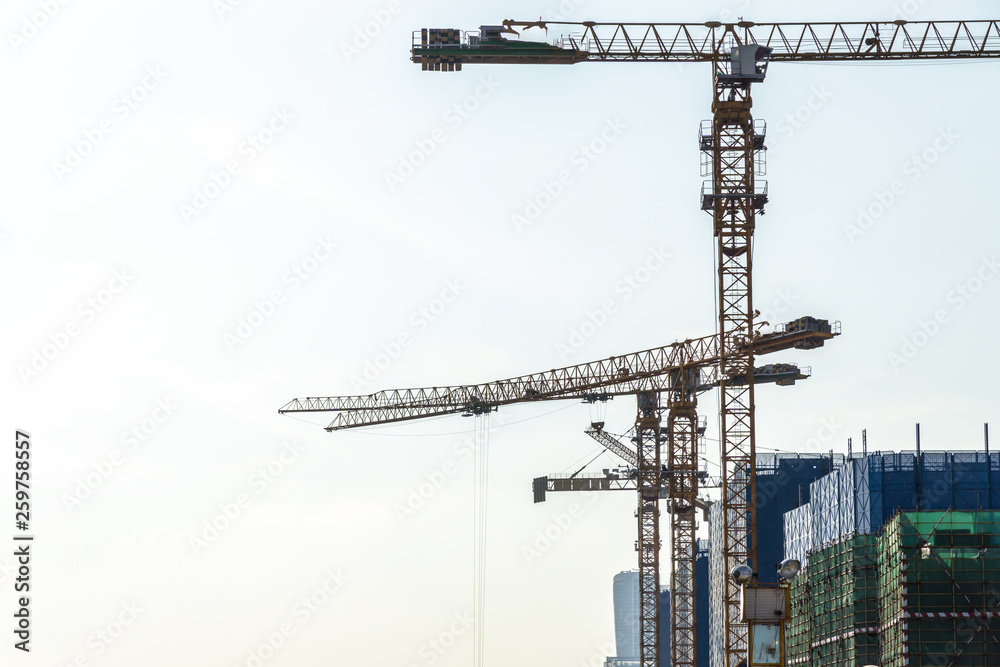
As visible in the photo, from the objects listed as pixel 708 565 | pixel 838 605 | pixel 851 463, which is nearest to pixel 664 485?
pixel 851 463

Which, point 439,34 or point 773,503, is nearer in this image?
point 439,34

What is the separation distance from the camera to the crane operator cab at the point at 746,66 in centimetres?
7906

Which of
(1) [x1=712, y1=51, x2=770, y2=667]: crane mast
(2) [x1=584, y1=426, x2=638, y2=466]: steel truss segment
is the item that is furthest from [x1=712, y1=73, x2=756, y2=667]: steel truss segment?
(2) [x1=584, y1=426, x2=638, y2=466]: steel truss segment

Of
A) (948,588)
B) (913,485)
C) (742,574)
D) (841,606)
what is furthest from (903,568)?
(742,574)

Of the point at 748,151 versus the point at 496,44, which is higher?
the point at 496,44

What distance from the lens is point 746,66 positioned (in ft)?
260

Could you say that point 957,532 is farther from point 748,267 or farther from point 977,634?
point 748,267

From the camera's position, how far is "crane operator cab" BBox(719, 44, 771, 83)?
259ft

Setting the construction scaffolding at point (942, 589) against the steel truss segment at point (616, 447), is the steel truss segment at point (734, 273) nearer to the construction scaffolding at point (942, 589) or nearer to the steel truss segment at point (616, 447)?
the construction scaffolding at point (942, 589)

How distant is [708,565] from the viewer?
198 metres

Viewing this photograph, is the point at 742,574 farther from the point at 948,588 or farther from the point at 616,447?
the point at 616,447

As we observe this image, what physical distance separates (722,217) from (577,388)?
4248 centimetres

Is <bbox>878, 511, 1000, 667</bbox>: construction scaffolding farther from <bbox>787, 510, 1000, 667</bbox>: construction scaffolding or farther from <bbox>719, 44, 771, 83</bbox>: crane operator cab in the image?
<bbox>719, 44, 771, 83</bbox>: crane operator cab

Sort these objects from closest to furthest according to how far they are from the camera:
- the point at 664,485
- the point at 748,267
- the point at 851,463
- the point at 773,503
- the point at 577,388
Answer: the point at 748,267 → the point at 851,463 → the point at 577,388 → the point at 664,485 → the point at 773,503
